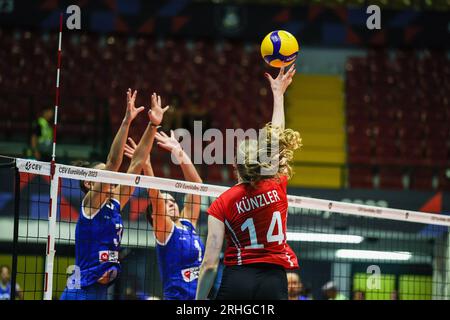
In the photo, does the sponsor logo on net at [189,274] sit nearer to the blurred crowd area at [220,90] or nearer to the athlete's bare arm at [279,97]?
the athlete's bare arm at [279,97]

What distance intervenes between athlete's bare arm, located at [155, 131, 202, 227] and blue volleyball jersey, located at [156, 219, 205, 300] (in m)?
0.50

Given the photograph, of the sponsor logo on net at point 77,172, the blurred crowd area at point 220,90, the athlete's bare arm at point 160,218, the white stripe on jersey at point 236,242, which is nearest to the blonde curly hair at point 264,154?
the white stripe on jersey at point 236,242

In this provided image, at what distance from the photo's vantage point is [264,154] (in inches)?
196

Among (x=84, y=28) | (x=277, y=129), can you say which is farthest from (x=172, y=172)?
(x=277, y=129)

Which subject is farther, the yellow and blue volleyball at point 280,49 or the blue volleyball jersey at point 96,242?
the yellow and blue volleyball at point 280,49

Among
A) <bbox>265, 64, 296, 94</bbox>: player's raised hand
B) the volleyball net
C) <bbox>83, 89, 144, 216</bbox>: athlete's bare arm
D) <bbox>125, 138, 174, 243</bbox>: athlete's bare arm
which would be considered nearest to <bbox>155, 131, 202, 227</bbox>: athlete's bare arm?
<bbox>125, 138, 174, 243</bbox>: athlete's bare arm

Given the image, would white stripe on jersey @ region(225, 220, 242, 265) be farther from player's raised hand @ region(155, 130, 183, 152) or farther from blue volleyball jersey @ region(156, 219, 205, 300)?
player's raised hand @ region(155, 130, 183, 152)

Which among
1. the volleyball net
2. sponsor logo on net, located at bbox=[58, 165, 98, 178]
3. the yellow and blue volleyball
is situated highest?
the yellow and blue volleyball

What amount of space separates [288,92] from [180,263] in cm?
1454

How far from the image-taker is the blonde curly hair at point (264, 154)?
498cm

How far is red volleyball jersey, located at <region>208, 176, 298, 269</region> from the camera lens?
496 centimetres

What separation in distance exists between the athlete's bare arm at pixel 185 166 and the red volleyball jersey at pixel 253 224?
2.31 m

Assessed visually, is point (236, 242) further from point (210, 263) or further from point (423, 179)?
point (423, 179)

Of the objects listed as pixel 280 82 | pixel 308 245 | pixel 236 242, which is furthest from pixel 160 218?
pixel 308 245
